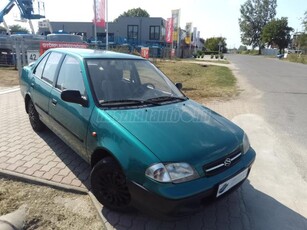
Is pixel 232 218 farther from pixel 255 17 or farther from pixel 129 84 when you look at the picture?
pixel 255 17

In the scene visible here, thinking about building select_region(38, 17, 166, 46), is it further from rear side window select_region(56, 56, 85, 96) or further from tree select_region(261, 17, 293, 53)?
rear side window select_region(56, 56, 85, 96)

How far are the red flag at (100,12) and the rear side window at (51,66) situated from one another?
14.2 m

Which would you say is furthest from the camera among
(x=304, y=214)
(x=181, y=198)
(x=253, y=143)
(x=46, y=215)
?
(x=253, y=143)

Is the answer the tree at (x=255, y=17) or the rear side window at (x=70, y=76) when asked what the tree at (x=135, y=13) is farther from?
the rear side window at (x=70, y=76)

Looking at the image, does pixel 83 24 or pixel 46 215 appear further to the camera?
pixel 83 24

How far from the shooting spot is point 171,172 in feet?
7.75

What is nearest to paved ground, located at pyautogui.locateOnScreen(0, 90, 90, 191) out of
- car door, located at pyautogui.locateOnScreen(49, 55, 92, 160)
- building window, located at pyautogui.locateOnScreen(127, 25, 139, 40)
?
car door, located at pyautogui.locateOnScreen(49, 55, 92, 160)

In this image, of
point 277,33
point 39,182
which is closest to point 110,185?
point 39,182

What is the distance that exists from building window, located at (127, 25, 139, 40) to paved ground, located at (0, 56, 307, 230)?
47.0m

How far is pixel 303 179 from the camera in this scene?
3926mm

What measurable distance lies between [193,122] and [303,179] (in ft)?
7.07

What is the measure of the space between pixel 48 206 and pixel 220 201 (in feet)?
6.33

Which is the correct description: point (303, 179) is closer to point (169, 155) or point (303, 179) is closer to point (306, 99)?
point (169, 155)

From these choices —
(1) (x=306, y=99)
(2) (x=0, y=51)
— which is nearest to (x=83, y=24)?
(2) (x=0, y=51)
